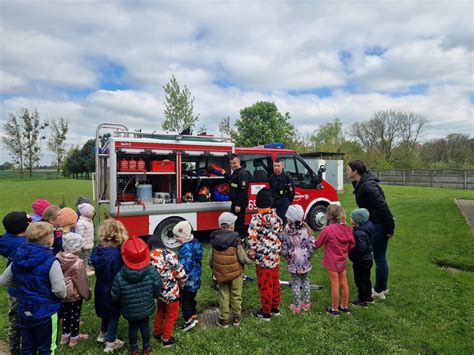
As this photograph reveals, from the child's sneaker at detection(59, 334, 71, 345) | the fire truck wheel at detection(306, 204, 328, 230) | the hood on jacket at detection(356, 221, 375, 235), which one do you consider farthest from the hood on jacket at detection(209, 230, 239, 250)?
the fire truck wheel at detection(306, 204, 328, 230)

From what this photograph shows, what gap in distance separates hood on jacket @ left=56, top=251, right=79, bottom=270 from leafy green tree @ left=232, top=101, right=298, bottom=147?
25.8m

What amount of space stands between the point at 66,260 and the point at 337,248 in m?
3.14

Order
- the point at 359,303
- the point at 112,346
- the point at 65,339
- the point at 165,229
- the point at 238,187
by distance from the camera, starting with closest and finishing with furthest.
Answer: the point at 112,346, the point at 65,339, the point at 359,303, the point at 238,187, the point at 165,229

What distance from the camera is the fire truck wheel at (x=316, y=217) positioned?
8.52 meters

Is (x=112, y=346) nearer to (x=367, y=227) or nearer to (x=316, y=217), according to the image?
(x=367, y=227)

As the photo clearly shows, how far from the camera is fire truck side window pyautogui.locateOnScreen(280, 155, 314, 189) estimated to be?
814 centimetres

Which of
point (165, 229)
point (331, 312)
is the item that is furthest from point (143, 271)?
point (165, 229)

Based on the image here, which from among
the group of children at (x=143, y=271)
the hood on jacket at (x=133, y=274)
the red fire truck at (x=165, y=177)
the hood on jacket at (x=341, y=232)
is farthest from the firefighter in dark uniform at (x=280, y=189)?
the hood on jacket at (x=133, y=274)

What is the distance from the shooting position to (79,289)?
10.7 feet

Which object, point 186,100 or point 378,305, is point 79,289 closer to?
point 378,305

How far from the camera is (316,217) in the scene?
8594mm

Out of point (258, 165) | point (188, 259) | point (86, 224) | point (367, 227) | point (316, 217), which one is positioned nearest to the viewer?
point (188, 259)

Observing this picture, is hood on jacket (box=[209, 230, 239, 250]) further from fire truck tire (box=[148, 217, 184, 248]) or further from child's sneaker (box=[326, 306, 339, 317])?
fire truck tire (box=[148, 217, 184, 248])

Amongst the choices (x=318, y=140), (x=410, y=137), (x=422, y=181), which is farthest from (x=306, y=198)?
(x=410, y=137)
